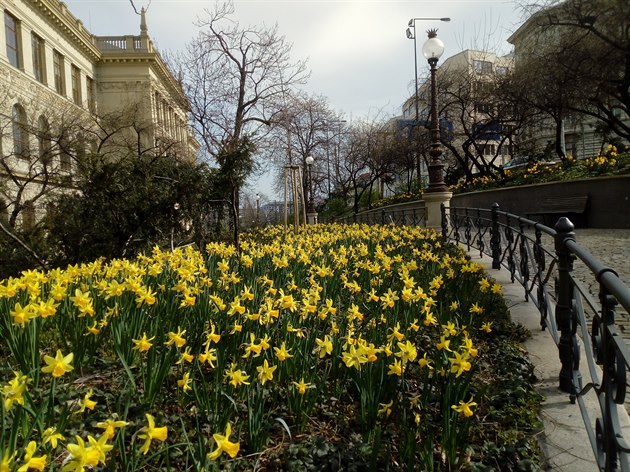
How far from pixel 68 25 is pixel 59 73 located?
3.49 m

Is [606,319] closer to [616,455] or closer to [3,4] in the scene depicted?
[616,455]

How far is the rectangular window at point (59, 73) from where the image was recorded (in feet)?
104

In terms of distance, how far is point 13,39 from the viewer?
2641cm

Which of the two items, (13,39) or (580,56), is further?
(13,39)

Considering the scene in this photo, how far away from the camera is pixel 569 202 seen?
13141mm

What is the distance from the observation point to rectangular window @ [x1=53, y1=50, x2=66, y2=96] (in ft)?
104

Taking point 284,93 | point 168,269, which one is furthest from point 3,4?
point 168,269

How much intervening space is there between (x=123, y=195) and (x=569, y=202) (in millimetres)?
11912

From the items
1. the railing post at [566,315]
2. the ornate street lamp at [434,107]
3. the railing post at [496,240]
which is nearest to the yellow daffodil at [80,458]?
the railing post at [566,315]

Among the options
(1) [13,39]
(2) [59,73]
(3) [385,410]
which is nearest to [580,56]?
(3) [385,410]

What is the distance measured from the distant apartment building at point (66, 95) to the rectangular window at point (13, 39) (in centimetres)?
5

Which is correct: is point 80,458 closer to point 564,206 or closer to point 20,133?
point 564,206

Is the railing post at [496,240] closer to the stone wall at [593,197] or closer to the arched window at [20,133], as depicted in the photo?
the stone wall at [593,197]

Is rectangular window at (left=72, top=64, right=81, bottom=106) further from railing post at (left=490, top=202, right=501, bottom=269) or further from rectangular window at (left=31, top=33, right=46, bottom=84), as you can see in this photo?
railing post at (left=490, top=202, right=501, bottom=269)
